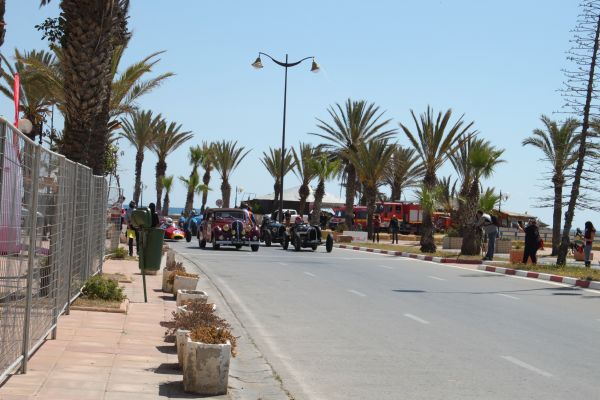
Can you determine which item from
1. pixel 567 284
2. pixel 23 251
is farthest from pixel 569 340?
pixel 567 284

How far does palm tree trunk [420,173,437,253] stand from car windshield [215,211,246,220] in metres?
8.39

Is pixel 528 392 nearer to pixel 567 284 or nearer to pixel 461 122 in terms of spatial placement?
pixel 567 284

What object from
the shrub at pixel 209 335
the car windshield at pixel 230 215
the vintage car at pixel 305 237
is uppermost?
the car windshield at pixel 230 215

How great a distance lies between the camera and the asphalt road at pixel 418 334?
27.8ft

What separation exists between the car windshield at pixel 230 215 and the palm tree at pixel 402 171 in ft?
125

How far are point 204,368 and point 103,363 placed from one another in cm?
145

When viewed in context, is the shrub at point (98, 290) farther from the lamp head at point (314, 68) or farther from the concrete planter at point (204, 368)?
the lamp head at point (314, 68)

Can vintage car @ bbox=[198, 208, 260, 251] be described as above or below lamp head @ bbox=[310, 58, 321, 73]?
below

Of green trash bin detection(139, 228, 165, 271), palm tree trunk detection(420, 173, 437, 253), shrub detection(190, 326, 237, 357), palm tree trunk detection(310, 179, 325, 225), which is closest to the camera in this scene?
shrub detection(190, 326, 237, 357)

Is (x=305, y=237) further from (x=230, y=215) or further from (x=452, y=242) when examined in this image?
(x=452, y=242)

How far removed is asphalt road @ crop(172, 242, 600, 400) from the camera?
8469 millimetres

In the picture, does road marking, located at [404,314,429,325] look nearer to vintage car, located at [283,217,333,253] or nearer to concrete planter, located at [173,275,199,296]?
concrete planter, located at [173,275,199,296]

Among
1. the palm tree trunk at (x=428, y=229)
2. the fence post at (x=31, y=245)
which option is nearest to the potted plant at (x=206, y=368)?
the fence post at (x=31, y=245)

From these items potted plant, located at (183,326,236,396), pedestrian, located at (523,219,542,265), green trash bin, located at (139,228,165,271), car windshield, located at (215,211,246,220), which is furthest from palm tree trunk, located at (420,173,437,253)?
potted plant, located at (183,326,236,396)
